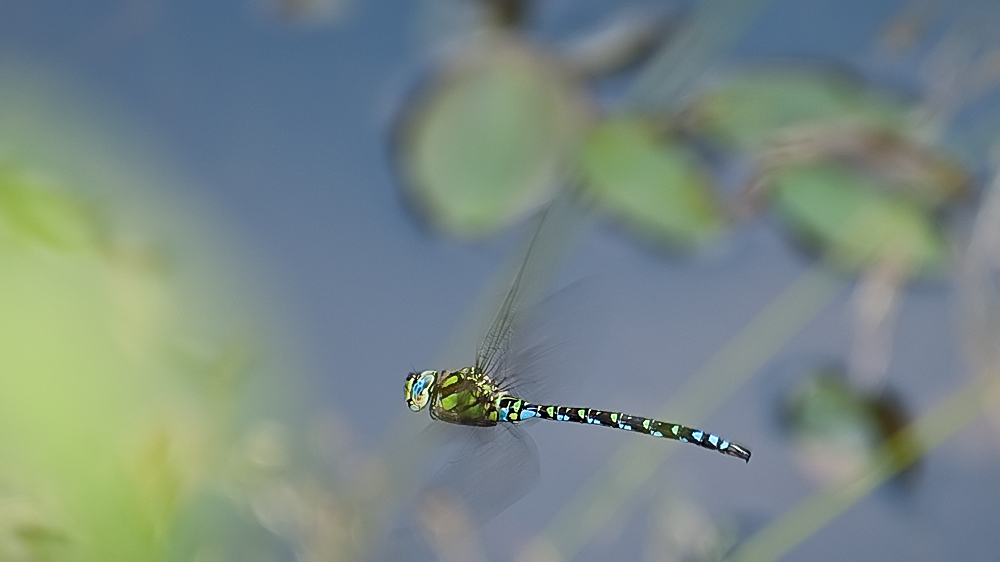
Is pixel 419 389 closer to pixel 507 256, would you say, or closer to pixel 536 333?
pixel 536 333

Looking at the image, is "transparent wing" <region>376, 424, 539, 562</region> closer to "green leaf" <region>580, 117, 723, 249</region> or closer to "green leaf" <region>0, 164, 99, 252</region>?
"green leaf" <region>580, 117, 723, 249</region>

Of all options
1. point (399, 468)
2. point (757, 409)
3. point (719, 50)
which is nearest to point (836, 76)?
point (719, 50)

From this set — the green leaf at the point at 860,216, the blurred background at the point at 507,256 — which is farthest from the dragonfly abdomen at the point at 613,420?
the green leaf at the point at 860,216

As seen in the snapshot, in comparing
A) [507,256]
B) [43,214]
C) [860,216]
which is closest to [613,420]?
[507,256]

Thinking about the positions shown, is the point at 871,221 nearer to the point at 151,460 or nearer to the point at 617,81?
the point at 617,81

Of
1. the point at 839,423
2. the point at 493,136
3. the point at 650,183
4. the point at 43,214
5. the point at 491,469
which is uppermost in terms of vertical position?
the point at 43,214

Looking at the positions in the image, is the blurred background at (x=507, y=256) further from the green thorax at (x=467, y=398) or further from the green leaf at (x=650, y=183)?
the green thorax at (x=467, y=398)
